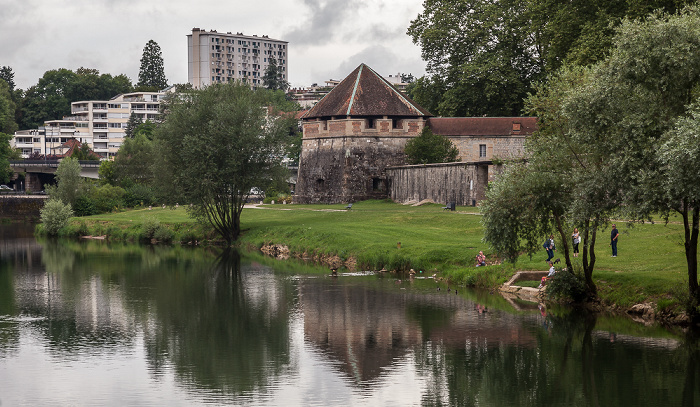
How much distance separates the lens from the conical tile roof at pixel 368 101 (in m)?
70.0

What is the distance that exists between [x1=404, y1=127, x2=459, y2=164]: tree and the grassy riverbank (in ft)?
14.0

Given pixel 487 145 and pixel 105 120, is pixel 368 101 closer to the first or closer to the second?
pixel 487 145

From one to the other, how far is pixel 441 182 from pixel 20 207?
57089 mm

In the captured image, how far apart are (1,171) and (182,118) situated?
197 ft

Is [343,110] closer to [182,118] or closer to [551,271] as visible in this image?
[182,118]

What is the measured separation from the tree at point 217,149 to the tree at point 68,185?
23.6 meters

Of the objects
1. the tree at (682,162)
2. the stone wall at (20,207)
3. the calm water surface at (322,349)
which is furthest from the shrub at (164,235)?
the tree at (682,162)

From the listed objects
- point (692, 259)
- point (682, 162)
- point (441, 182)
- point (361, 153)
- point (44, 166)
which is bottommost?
point (692, 259)

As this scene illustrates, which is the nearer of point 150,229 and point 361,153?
point 150,229

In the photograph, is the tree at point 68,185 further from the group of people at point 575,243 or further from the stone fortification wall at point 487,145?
the group of people at point 575,243

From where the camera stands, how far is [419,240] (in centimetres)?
4394

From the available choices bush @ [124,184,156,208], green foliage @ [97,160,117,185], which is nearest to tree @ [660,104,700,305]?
bush @ [124,184,156,208]

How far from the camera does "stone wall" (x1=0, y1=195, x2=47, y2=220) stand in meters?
96.8

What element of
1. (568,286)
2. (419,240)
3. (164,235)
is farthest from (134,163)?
(568,286)
